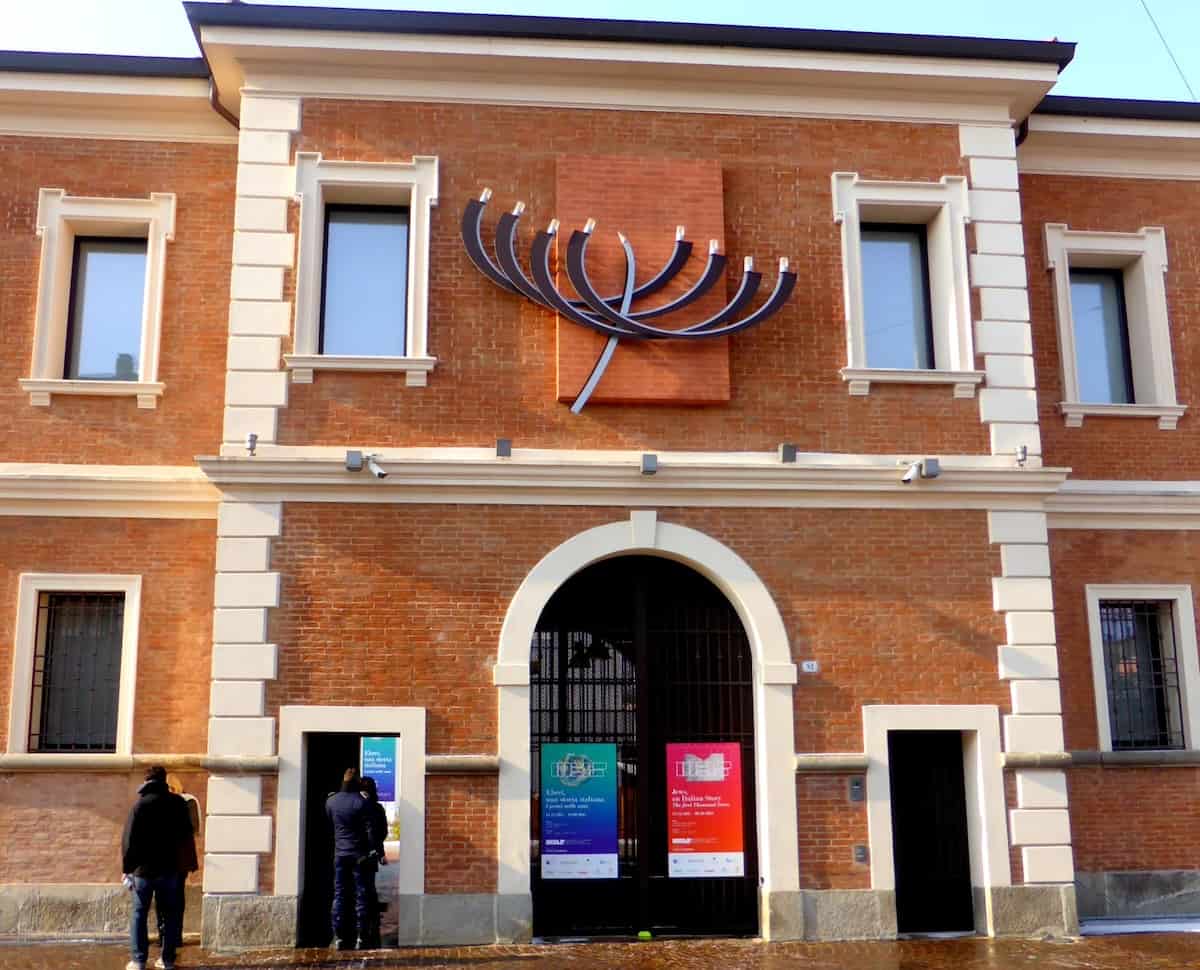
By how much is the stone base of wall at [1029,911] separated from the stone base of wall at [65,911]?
733 cm

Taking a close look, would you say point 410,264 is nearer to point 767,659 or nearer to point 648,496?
point 648,496

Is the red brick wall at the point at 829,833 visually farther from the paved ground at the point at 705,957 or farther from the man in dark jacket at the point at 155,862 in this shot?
the man in dark jacket at the point at 155,862

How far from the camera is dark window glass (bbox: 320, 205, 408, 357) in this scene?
39.4 ft

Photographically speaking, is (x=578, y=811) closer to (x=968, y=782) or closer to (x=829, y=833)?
(x=829, y=833)

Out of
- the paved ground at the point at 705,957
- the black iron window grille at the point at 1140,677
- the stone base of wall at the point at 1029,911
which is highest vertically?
the black iron window grille at the point at 1140,677

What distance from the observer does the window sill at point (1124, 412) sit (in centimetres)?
1311

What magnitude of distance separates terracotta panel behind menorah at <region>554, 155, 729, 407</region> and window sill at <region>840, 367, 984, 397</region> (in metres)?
1.26

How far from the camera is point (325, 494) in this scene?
1131cm

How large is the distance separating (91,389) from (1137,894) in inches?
458

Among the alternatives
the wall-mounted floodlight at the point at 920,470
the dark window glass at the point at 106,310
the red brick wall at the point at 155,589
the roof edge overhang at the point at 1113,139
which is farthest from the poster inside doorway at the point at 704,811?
the roof edge overhang at the point at 1113,139

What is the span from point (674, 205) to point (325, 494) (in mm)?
4438

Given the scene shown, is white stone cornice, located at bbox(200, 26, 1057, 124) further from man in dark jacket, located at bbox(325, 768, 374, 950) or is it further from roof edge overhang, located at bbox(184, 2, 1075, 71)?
man in dark jacket, located at bbox(325, 768, 374, 950)

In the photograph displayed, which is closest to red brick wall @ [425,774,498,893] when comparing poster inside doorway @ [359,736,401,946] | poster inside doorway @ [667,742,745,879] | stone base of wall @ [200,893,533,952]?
stone base of wall @ [200,893,533,952]

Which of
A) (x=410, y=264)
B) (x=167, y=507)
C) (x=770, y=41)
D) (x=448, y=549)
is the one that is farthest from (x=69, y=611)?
(x=770, y=41)
